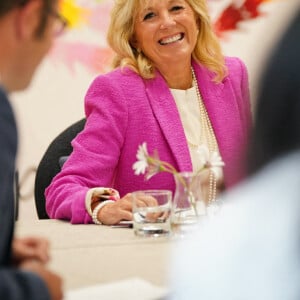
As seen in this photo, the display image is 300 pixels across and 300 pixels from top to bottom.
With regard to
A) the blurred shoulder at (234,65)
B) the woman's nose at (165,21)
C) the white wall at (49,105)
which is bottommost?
the white wall at (49,105)

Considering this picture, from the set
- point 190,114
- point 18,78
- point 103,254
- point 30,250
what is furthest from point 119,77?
point 18,78

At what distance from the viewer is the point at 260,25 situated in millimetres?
3553

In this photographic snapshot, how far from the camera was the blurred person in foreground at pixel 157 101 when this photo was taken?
1.94 m

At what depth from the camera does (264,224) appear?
554 millimetres

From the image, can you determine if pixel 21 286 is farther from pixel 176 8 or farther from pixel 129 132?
pixel 176 8

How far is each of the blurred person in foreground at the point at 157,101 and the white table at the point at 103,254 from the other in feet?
0.88

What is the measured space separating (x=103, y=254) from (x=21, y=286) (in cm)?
47

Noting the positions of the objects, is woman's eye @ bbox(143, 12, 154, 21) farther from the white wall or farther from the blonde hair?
the white wall

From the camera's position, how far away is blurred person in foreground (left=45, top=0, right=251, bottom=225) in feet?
6.37

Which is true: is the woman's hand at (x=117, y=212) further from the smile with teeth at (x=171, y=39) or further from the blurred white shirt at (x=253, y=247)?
the blurred white shirt at (x=253, y=247)

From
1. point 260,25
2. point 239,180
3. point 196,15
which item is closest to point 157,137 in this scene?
point 196,15

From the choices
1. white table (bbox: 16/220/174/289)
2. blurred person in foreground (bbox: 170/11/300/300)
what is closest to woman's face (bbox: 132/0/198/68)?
white table (bbox: 16/220/174/289)

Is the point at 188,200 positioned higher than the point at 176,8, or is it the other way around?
the point at 176,8

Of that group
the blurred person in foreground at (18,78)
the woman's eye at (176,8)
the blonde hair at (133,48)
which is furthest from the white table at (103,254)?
the woman's eye at (176,8)
